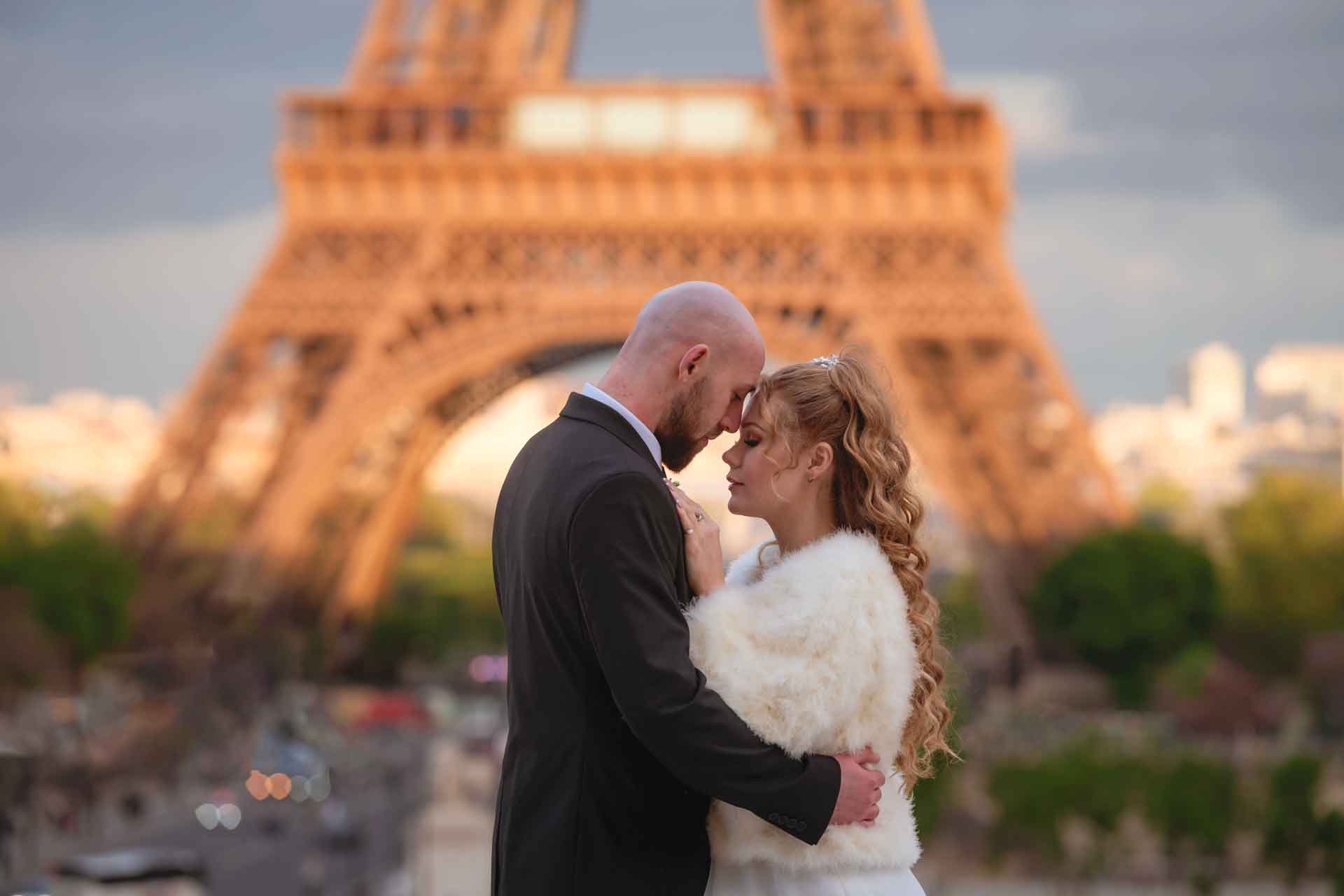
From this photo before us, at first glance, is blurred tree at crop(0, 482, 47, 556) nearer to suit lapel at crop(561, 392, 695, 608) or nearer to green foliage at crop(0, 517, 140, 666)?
green foliage at crop(0, 517, 140, 666)

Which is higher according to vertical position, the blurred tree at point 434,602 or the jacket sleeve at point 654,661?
the blurred tree at point 434,602

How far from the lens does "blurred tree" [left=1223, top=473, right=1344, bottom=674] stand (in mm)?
33062

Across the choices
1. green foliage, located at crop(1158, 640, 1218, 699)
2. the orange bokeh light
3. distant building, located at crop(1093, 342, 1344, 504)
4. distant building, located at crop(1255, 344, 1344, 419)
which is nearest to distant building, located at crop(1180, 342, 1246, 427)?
distant building, located at crop(1093, 342, 1344, 504)

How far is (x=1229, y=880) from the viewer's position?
15.9 m

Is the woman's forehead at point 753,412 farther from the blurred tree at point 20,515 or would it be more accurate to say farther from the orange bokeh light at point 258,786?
the orange bokeh light at point 258,786

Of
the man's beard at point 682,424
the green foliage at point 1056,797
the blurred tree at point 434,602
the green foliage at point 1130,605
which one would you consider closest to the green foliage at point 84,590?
the blurred tree at point 434,602

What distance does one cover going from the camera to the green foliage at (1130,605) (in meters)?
26.7

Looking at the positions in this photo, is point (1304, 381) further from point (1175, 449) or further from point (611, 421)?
point (611, 421)

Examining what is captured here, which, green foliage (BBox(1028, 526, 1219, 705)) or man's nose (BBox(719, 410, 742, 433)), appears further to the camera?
green foliage (BBox(1028, 526, 1219, 705))

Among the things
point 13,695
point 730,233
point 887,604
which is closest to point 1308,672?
point 730,233

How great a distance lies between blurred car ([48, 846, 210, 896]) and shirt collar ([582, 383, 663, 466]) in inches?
360

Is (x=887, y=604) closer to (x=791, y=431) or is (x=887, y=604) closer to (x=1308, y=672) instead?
(x=791, y=431)

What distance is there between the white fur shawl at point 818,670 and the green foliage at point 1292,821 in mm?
13427

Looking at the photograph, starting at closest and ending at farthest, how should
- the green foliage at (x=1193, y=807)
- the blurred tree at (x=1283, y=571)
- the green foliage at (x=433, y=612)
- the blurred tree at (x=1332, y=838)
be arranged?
the blurred tree at (x=1332, y=838), the green foliage at (x=1193, y=807), the blurred tree at (x=1283, y=571), the green foliage at (x=433, y=612)
